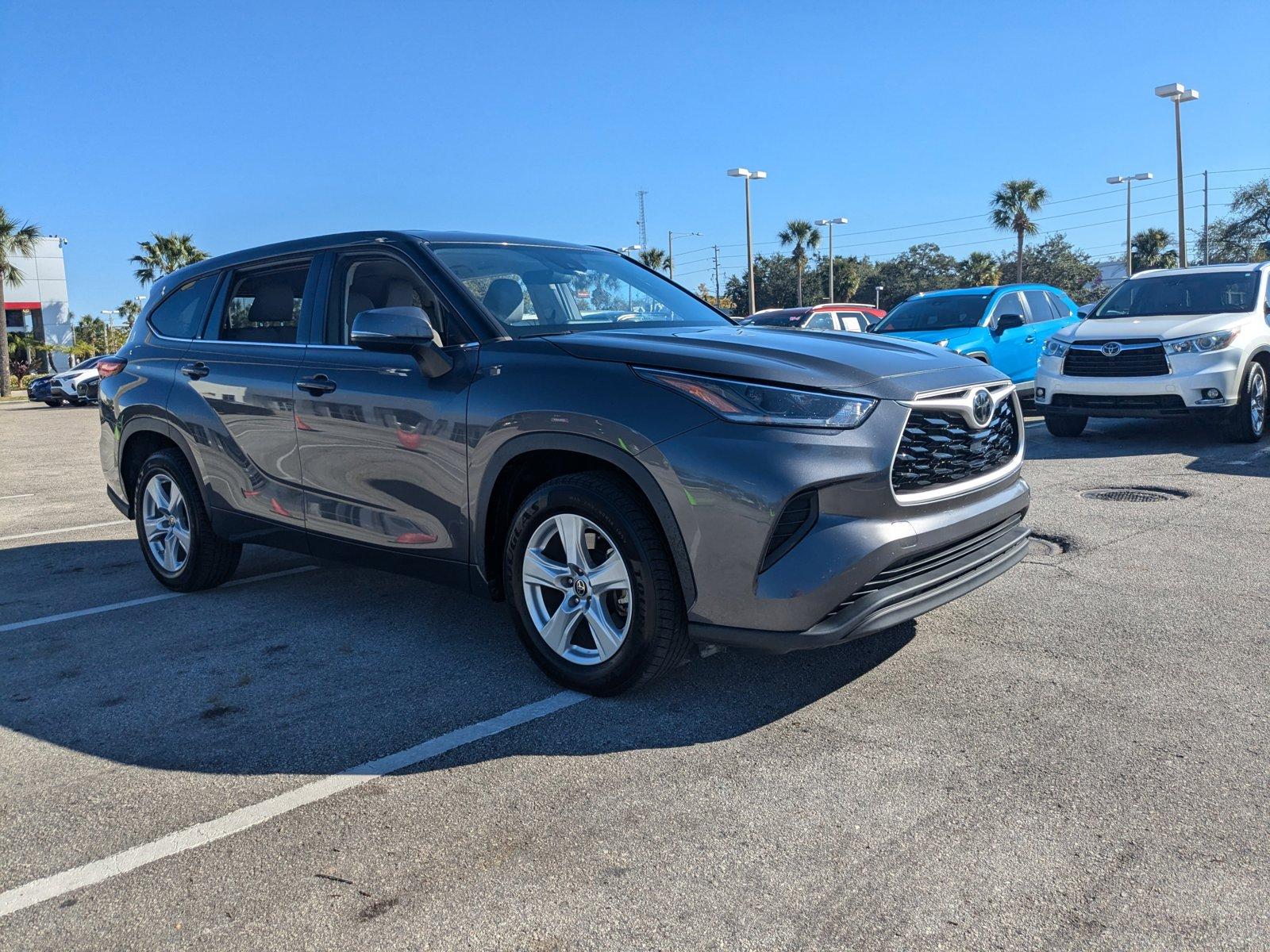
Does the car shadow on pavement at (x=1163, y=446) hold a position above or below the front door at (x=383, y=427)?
below

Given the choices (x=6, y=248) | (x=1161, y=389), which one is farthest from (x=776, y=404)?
(x=6, y=248)

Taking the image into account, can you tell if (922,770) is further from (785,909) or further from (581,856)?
(581,856)

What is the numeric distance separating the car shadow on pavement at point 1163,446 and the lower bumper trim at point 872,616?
4969 millimetres

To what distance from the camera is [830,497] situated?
127 inches

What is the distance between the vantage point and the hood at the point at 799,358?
11.2 ft

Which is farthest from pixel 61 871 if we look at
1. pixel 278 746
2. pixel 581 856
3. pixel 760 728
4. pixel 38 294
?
pixel 38 294

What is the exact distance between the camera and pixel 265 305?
5.07 m

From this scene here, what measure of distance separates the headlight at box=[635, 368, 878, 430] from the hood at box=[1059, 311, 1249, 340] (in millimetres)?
7277

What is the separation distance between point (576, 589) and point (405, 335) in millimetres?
1154

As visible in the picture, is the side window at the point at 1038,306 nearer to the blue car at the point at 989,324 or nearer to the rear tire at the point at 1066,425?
the blue car at the point at 989,324

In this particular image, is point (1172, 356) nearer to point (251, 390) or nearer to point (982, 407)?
point (982, 407)

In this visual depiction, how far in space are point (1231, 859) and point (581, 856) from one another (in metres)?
1.60

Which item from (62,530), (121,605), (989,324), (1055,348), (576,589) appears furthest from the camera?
(989,324)

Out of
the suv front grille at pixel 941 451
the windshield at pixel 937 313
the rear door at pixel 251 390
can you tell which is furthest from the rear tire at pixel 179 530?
the windshield at pixel 937 313
